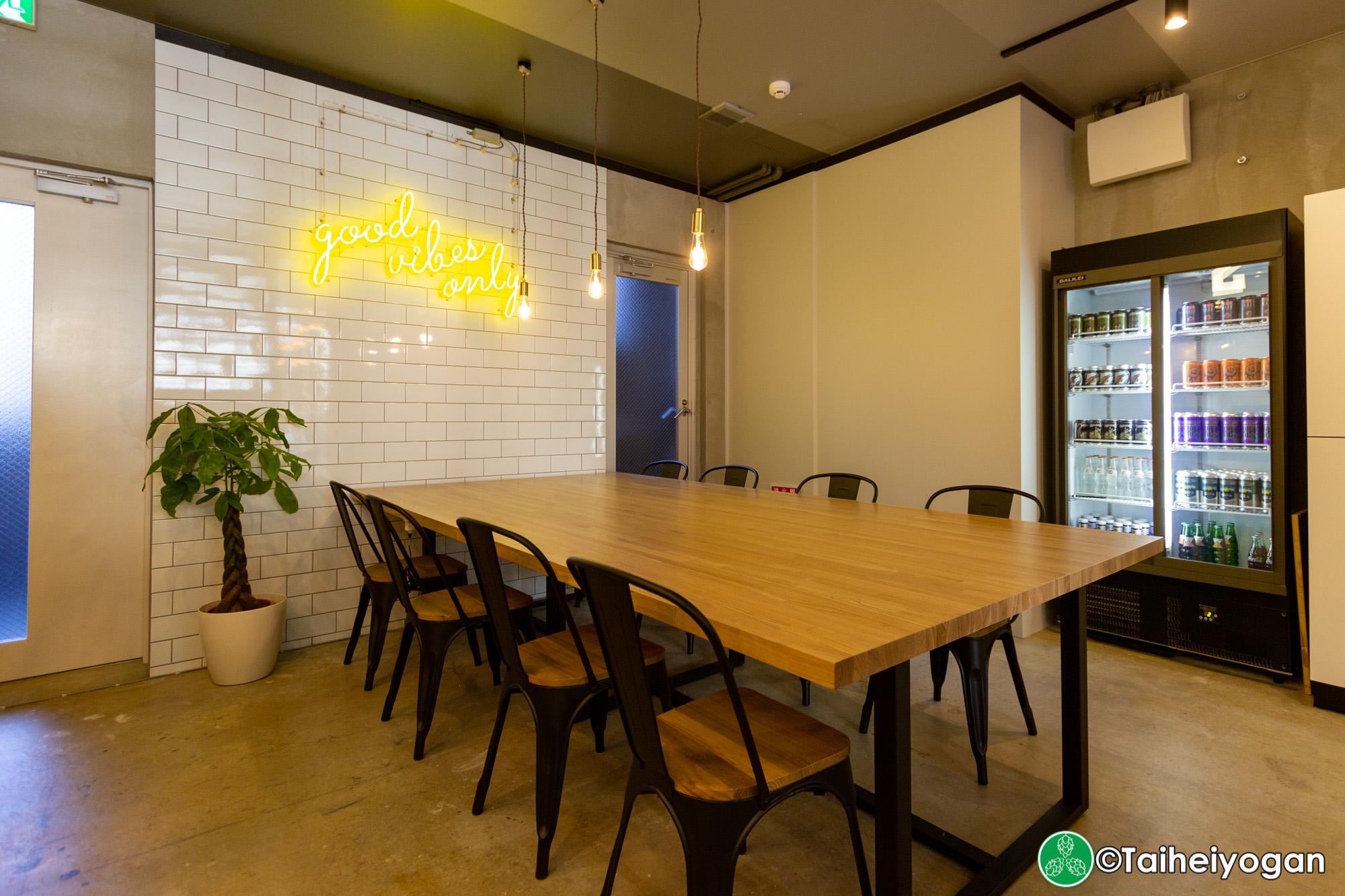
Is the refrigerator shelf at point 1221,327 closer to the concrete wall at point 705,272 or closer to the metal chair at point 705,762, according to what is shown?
the concrete wall at point 705,272

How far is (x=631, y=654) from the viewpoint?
1.21 meters

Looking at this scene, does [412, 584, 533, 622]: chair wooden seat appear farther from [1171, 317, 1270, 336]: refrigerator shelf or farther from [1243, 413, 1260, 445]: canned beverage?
[1171, 317, 1270, 336]: refrigerator shelf

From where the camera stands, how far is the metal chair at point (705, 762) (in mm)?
1185

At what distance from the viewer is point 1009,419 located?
364cm

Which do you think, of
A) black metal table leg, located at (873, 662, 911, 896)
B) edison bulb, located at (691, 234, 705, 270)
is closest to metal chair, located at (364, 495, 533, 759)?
black metal table leg, located at (873, 662, 911, 896)

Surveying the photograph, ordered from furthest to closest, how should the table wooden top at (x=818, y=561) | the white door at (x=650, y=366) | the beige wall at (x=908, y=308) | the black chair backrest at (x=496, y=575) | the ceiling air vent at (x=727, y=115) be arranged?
the white door at (x=650, y=366) → the ceiling air vent at (x=727, y=115) → the beige wall at (x=908, y=308) → the black chair backrest at (x=496, y=575) → the table wooden top at (x=818, y=561)

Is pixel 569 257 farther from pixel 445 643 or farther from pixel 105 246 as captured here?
pixel 445 643

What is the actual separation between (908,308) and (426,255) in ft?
9.85

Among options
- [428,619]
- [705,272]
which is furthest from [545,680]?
[705,272]

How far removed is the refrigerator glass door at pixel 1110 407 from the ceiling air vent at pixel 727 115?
2198mm

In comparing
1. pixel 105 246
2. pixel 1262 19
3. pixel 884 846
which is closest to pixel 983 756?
pixel 884 846

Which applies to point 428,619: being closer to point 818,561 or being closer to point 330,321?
point 818,561

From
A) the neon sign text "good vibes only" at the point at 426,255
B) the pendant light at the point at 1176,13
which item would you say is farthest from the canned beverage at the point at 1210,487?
the neon sign text "good vibes only" at the point at 426,255

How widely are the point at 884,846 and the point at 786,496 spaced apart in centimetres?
197
